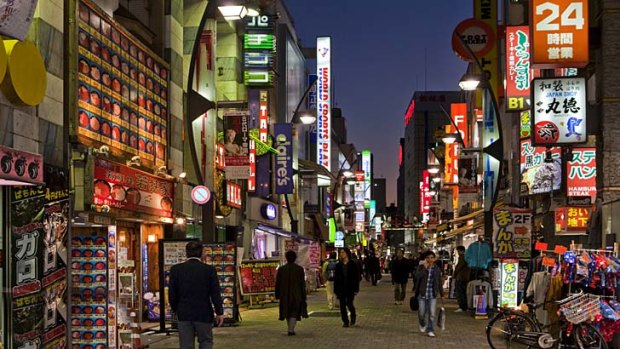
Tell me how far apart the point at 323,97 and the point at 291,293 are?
35872 millimetres

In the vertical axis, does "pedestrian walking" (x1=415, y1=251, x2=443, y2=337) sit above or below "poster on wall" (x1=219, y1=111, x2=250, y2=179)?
below

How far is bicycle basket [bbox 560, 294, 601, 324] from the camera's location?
13.6 meters

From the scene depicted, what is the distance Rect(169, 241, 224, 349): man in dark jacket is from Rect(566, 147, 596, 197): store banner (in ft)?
52.8

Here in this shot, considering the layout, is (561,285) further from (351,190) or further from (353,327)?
(351,190)

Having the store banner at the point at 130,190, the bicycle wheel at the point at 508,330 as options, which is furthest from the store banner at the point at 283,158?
the bicycle wheel at the point at 508,330

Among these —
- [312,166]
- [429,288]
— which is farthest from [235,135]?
[312,166]

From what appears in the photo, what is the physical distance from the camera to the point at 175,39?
75.8ft

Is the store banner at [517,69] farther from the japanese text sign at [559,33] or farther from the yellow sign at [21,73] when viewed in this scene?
the yellow sign at [21,73]

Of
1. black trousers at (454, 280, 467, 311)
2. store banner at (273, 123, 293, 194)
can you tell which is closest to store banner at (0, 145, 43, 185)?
black trousers at (454, 280, 467, 311)

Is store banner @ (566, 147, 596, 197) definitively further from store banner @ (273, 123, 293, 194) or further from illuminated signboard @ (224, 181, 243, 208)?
store banner @ (273, 123, 293, 194)

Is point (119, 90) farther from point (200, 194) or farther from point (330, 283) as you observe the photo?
point (330, 283)

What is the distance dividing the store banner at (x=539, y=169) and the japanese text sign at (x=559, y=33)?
463 cm

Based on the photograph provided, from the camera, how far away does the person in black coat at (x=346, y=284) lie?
2041 centimetres

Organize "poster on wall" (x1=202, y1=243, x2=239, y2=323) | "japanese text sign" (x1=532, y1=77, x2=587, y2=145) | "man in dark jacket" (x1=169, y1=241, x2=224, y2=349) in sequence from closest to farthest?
"man in dark jacket" (x1=169, y1=241, x2=224, y2=349)
"poster on wall" (x1=202, y1=243, x2=239, y2=323)
"japanese text sign" (x1=532, y1=77, x2=587, y2=145)
